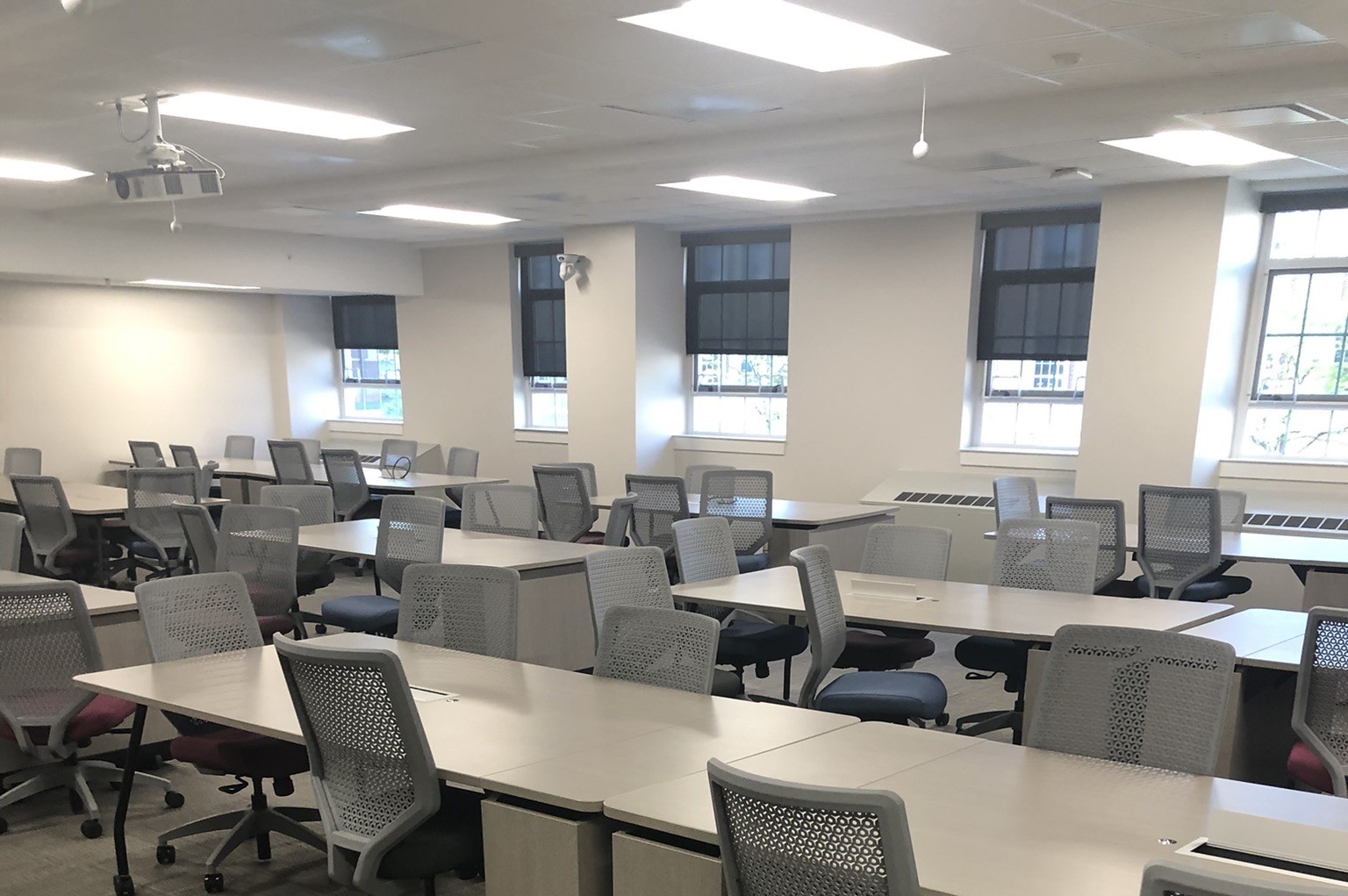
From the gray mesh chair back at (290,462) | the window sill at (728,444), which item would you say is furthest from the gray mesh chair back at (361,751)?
the window sill at (728,444)

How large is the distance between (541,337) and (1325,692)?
351 inches

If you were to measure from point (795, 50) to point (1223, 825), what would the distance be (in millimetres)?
3066

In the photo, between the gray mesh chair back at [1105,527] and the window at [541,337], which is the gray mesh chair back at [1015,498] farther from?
the window at [541,337]

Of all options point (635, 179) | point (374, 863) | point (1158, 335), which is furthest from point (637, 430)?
point (374, 863)

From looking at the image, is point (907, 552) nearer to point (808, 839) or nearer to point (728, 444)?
point (808, 839)

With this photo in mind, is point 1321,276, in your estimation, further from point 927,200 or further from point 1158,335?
point 927,200

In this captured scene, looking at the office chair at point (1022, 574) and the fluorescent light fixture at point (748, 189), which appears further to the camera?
the fluorescent light fixture at point (748, 189)

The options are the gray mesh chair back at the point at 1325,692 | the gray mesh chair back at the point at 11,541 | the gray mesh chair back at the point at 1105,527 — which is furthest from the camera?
the gray mesh chair back at the point at 1105,527

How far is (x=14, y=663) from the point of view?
12.6 ft

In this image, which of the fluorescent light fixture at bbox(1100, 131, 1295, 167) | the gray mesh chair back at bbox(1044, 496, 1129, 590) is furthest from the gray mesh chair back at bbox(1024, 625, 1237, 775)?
the fluorescent light fixture at bbox(1100, 131, 1295, 167)

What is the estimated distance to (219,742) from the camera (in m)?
3.45

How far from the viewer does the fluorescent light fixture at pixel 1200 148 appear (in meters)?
5.48

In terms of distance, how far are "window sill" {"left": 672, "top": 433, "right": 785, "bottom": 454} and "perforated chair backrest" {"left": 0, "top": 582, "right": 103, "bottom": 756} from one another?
6597 mm

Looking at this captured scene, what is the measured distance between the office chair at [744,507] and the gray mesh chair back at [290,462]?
3902mm
